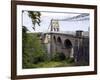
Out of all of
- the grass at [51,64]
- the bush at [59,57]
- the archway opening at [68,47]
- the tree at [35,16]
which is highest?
the tree at [35,16]

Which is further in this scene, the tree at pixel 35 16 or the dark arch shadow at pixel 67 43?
the dark arch shadow at pixel 67 43

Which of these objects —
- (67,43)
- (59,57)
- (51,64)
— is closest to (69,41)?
(67,43)

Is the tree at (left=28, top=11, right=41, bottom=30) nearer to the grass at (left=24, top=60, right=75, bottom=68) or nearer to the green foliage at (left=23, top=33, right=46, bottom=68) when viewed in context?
the green foliage at (left=23, top=33, right=46, bottom=68)

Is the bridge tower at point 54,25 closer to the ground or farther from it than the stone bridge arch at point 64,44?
farther from it

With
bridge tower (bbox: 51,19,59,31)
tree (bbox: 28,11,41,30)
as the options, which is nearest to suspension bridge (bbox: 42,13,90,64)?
bridge tower (bbox: 51,19,59,31)

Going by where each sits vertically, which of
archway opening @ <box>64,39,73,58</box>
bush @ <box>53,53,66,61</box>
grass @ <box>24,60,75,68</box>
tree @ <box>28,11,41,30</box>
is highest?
tree @ <box>28,11,41,30</box>

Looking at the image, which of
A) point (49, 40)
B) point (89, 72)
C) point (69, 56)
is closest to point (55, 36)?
point (49, 40)

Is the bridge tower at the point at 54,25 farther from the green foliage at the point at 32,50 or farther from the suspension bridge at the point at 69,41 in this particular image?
the green foliage at the point at 32,50

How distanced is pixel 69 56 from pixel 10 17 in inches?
27.8

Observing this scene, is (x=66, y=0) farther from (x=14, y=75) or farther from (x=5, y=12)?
(x=14, y=75)

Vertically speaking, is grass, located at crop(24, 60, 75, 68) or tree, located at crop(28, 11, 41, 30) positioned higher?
tree, located at crop(28, 11, 41, 30)

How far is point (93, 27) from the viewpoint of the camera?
80.5 inches

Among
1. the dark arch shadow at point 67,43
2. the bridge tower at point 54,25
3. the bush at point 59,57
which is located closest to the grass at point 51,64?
the bush at point 59,57

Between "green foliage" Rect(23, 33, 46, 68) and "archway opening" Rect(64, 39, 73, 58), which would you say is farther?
"archway opening" Rect(64, 39, 73, 58)
